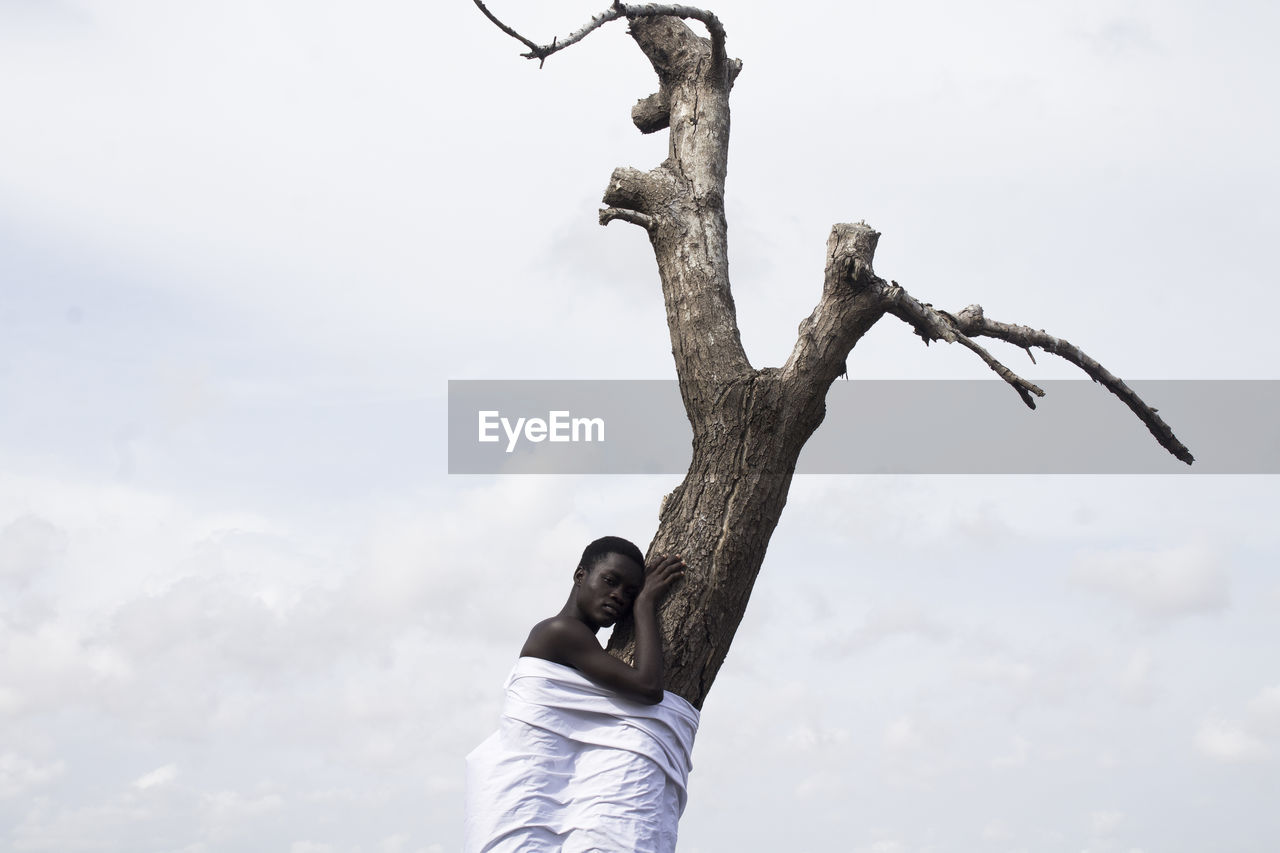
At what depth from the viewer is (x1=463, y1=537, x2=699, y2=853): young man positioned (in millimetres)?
4816

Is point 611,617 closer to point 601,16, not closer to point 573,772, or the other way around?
point 573,772

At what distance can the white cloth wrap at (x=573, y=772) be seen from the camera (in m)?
4.80

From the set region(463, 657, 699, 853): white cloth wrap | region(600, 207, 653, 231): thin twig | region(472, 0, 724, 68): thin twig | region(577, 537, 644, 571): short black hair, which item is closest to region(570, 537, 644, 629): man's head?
region(577, 537, 644, 571): short black hair

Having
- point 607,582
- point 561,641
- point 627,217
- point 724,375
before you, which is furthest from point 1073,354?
point 561,641

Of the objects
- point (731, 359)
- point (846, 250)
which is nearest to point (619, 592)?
point (731, 359)

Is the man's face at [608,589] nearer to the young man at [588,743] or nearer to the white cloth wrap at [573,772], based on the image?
the young man at [588,743]

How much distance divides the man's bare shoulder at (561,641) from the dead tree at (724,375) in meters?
0.27

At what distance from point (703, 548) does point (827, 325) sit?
127 cm

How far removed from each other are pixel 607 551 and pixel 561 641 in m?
0.46

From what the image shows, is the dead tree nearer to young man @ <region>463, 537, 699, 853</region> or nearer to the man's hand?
the man's hand

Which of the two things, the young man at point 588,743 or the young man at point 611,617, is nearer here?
the young man at point 588,743

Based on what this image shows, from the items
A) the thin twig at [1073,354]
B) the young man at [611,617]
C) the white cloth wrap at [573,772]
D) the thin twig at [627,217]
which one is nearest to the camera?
the white cloth wrap at [573,772]

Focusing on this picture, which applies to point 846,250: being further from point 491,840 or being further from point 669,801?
point 491,840

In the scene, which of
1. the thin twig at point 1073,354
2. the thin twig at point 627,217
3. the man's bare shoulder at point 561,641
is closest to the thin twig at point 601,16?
the thin twig at point 627,217
